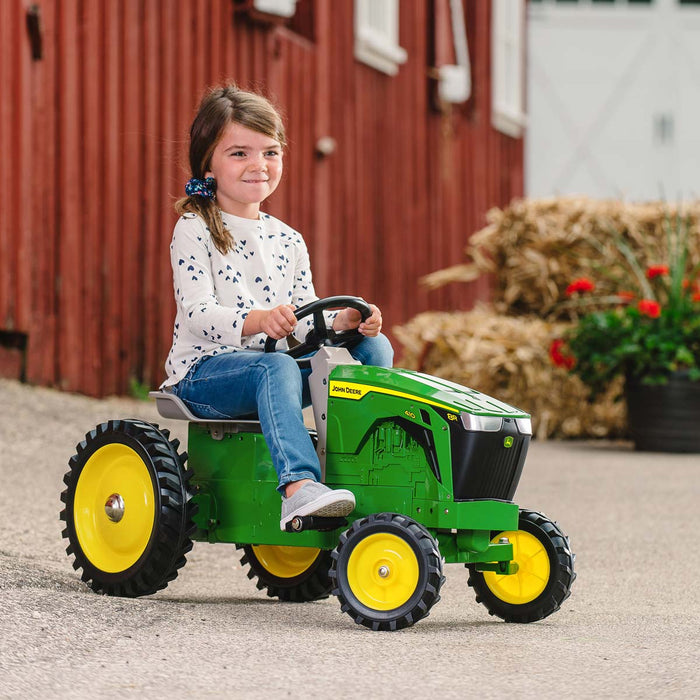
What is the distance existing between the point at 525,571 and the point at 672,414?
16.8ft

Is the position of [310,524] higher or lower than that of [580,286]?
lower

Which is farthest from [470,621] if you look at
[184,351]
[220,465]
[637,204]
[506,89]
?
[506,89]

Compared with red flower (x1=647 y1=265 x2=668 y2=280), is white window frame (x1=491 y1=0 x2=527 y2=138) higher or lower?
higher

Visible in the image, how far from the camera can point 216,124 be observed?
3762 mm

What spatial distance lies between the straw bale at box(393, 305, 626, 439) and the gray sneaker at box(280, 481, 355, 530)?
5.74m

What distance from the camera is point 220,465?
3650mm

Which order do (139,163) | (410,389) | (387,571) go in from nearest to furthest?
1. (387,571)
2. (410,389)
3. (139,163)

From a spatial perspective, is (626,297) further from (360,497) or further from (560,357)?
(360,497)

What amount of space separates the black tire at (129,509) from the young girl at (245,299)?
170 millimetres

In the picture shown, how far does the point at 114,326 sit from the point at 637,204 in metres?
4.14

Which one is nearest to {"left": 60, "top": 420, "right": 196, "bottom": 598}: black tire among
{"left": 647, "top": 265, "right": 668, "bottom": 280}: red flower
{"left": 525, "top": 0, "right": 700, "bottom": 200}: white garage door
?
{"left": 647, "top": 265, "right": 668, "bottom": 280}: red flower

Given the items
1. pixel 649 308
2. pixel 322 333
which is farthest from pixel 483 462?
pixel 649 308

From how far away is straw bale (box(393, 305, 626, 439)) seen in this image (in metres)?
9.05

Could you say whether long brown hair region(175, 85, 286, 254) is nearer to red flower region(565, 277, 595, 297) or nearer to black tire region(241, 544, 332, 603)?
black tire region(241, 544, 332, 603)
